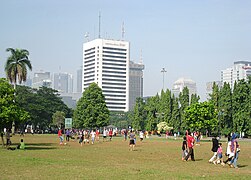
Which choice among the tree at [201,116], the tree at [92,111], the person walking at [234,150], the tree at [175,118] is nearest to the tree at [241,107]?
the tree at [201,116]

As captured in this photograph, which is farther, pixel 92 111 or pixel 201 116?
pixel 92 111

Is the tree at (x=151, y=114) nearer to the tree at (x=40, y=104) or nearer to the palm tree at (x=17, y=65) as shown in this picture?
the tree at (x=40, y=104)

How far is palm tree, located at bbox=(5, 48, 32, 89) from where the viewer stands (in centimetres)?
7394

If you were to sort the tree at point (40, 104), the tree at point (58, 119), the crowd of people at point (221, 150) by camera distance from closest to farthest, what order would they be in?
1. the crowd of people at point (221, 150)
2. the tree at point (40, 104)
3. the tree at point (58, 119)

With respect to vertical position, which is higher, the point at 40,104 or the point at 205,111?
the point at 40,104

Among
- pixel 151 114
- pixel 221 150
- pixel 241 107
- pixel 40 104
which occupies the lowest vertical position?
pixel 221 150

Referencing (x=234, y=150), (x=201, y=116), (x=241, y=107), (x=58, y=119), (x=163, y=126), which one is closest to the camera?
(x=234, y=150)

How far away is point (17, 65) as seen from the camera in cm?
7406

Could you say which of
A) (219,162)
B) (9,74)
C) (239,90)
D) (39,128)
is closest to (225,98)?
(239,90)

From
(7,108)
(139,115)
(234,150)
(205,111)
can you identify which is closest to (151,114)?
(139,115)

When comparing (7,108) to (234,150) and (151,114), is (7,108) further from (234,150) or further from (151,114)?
(151,114)

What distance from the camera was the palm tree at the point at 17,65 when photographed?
73938 mm

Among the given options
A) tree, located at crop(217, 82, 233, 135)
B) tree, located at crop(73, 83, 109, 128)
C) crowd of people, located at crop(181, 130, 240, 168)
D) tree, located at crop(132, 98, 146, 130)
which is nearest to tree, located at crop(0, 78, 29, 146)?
crowd of people, located at crop(181, 130, 240, 168)

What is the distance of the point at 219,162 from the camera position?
26.6 metres
